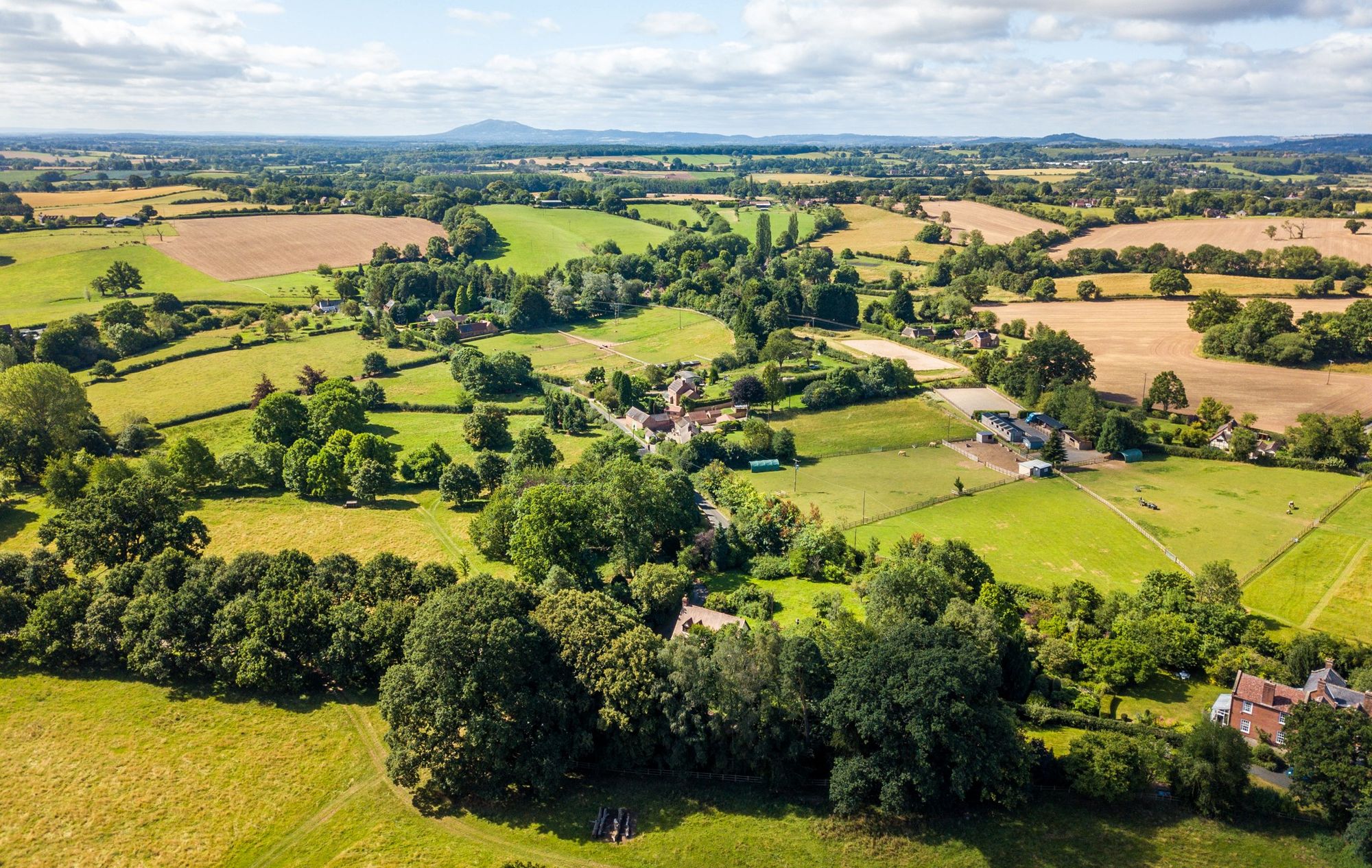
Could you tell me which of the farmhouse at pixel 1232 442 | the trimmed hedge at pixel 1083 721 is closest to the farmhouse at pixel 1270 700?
the trimmed hedge at pixel 1083 721

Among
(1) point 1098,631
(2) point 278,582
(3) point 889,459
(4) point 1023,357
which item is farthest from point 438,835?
(4) point 1023,357

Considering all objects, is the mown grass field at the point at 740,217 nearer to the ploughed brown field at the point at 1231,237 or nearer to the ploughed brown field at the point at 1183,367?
the ploughed brown field at the point at 1231,237

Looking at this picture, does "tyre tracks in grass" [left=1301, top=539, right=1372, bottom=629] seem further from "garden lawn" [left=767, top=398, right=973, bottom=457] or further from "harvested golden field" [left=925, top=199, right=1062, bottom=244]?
"harvested golden field" [left=925, top=199, right=1062, bottom=244]

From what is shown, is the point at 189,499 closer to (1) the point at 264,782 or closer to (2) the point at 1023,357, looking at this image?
(1) the point at 264,782

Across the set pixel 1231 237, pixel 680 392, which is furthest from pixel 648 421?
pixel 1231 237

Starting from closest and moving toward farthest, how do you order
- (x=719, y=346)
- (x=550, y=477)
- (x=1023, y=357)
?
(x=550, y=477) < (x=1023, y=357) < (x=719, y=346)

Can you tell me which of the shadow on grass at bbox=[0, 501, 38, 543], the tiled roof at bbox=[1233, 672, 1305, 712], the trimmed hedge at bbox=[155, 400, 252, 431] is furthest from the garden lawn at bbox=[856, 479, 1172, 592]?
the trimmed hedge at bbox=[155, 400, 252, 431]

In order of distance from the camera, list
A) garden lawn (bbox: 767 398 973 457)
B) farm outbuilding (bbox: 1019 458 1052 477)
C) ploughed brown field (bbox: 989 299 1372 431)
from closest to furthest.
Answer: farm outbuilding (bbox: 1019 458 1052 477)
garden lawn (bbox: 767 398 973 457)
ploughed brown field (bbox: 989 299 1372 431)
